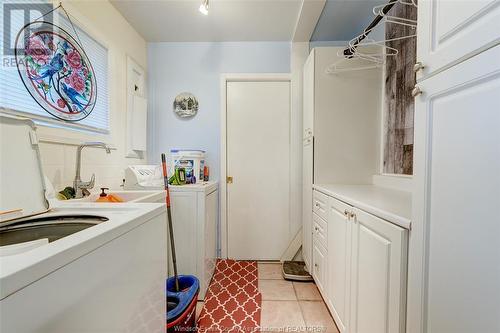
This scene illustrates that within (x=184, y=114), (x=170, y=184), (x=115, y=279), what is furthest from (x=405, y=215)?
(x=184, y=114)

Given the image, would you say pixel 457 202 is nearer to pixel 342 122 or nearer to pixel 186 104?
pixel 342 122

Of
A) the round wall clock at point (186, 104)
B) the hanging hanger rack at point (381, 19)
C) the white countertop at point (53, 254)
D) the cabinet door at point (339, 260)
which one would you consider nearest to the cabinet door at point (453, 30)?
the hanging hanger rack at point (381, 19)

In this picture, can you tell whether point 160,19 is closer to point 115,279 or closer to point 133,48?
point 133,48

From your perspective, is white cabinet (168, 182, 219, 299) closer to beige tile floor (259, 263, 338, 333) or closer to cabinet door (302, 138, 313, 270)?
beige tile floor (259, 263, 338, 333)

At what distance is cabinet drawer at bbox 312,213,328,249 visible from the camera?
166 cm

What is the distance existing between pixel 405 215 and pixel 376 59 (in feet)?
4.91

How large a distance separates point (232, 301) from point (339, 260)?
3.25 ft

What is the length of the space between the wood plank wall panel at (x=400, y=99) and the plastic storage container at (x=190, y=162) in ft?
5.83

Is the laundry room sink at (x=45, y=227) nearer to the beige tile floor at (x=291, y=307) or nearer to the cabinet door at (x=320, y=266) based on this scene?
the beige tile floor at (x=291, y=307)

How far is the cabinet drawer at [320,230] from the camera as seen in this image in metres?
1.66

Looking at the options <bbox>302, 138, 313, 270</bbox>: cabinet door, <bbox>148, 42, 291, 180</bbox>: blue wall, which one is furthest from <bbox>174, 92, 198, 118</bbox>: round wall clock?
<bbox>302, 138, 313, 270</bbox>: cabinet door

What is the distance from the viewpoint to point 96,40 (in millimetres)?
1784

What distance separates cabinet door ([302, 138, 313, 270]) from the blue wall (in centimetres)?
99

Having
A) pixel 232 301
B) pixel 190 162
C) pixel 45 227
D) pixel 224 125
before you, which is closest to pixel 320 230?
pixel 232 301
